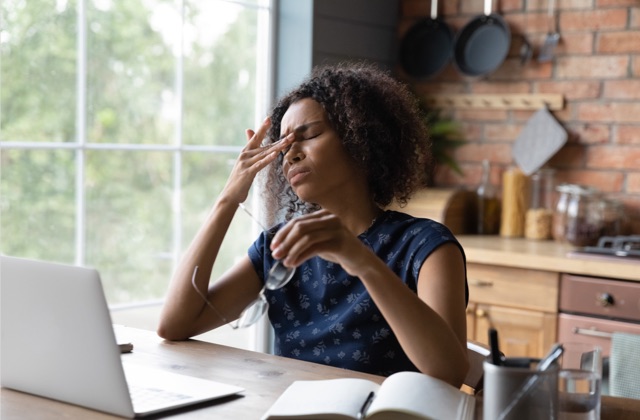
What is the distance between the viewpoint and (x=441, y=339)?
1.64 meters

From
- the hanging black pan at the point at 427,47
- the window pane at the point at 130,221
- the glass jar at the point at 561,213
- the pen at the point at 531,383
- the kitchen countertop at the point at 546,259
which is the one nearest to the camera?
the pen at the point at 531,383

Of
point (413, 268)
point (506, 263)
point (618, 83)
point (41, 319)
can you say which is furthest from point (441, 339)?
point (618, 83)

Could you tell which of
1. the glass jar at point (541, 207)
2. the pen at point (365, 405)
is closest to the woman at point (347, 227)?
the pen at point (365, 405)

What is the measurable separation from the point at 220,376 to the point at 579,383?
0.70 meters

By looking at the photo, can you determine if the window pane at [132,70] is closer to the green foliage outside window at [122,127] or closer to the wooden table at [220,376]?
the green foliage outside window at [122,127]

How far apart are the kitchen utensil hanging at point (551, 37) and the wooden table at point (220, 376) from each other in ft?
7.63

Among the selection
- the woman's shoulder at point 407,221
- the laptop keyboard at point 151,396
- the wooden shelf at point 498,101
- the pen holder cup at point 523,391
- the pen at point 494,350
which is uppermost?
the wooden shelf at point 498,101

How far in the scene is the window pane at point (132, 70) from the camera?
10.2 ft

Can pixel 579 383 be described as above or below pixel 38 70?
below

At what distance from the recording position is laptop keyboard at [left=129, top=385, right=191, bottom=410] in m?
1.50

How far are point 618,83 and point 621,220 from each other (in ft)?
1.83

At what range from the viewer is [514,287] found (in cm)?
331

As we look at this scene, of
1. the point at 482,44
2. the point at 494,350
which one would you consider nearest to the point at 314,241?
the point at 494,350

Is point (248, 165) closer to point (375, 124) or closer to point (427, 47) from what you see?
point (375, 124)
